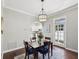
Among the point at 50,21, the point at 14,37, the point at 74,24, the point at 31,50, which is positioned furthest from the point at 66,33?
the point at 14,37

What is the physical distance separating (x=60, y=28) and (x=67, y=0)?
9.15 ft

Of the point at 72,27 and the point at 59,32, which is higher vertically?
the point at 72,27

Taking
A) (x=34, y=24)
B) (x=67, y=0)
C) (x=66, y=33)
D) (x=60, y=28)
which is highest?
(x=67, y=0)

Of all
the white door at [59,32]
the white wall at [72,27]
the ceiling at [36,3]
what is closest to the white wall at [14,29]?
the ceiling at [36,3]

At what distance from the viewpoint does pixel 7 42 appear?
417cm

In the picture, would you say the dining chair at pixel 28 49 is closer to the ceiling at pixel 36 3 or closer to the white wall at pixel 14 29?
the white wall at pixel 14 29

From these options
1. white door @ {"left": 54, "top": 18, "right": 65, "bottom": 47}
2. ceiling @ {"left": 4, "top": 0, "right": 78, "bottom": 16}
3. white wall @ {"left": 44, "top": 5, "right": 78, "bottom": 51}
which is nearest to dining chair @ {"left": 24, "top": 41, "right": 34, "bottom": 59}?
ceiling @ {"left": 4, "top": 0, "right": 78, "bottom": 16}

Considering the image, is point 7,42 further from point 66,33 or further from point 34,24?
point 66,33

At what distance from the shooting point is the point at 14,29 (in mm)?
4598

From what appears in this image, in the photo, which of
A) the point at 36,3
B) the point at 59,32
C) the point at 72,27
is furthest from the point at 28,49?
the point at 59,32

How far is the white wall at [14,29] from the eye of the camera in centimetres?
404

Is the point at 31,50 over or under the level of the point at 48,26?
under

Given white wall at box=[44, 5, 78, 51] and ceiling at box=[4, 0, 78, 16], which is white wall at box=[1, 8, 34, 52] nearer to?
ceiling at box=[4, 0, 78, 16]

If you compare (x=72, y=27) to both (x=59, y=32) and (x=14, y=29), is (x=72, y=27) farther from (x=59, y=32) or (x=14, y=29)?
(x=14, y=29)
